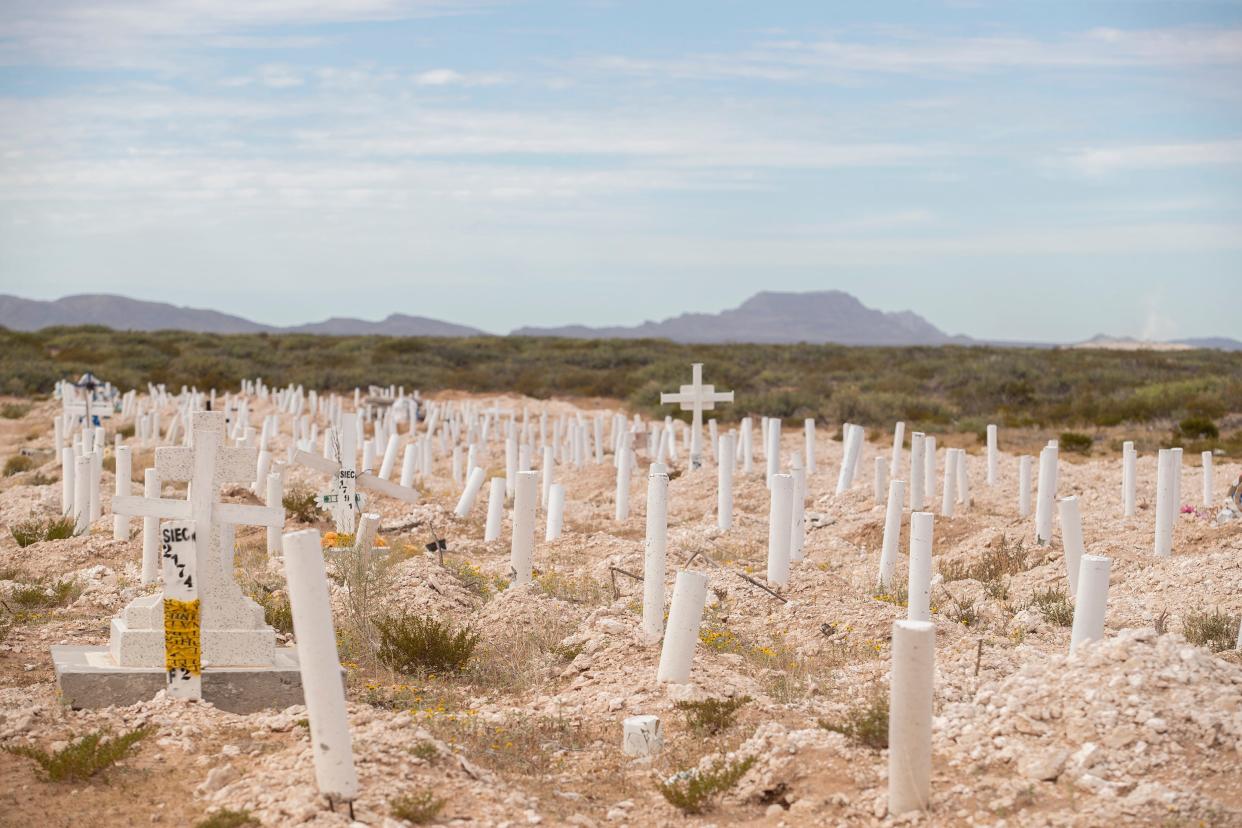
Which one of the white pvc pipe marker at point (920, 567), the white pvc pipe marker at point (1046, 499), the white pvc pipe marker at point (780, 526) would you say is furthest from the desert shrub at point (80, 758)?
the white pvc pipe marker at point (1046, 499)

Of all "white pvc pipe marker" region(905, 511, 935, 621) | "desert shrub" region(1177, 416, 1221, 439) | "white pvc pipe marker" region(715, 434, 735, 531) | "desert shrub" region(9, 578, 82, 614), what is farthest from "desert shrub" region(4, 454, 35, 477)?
"desert shrub" region(1177, 416, 1221, 439)

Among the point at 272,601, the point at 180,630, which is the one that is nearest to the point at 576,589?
the point at 272,601

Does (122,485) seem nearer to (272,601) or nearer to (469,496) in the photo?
(469,496)

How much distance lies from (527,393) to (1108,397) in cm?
1773

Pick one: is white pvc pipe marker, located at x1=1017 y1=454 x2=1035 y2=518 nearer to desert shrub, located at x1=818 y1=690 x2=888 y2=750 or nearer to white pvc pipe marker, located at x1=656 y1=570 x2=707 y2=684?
white pvc pipe marker, located at x1=656 y1=570 x2=707 y2=684

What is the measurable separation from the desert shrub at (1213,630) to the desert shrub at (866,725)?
113 inches

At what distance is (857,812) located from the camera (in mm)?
5129

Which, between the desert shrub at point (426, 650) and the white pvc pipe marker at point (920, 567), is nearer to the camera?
the desert shrub at point (426, 650)

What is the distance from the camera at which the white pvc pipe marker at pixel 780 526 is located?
30.8 feet

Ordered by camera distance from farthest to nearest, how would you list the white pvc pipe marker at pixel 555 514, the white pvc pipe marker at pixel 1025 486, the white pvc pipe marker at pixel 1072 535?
the white pvc pipe marker at pixel 1025 486, the white pvc pipe marker at pixel 555 514, the white pvc pipe marker at pixel 1072 535

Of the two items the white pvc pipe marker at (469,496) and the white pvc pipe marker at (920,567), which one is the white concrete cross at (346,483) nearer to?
the white pvc pipe marker at (469,496)

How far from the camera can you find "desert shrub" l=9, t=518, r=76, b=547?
12422 millimetres

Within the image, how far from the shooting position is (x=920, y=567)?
7.99 metres

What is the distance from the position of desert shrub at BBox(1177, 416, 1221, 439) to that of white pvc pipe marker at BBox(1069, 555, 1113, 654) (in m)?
20.2
